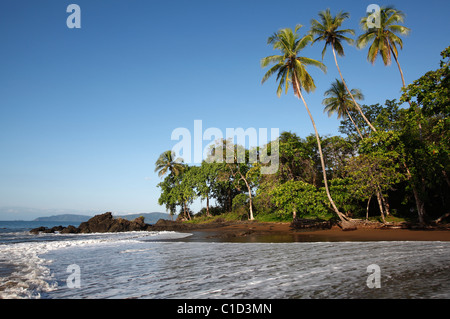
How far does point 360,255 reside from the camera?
7477 mm

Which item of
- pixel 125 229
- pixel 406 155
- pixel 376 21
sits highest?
pixel 376 21

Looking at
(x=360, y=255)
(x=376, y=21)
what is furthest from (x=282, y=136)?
(x=360, y=255)

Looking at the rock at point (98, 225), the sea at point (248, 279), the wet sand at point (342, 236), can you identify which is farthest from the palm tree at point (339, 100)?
the rock at point (98, 225)

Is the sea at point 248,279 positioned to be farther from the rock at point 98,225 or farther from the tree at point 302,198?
the rock at point 98,225

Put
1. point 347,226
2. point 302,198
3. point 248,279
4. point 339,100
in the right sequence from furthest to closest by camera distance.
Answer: point 339,100
point 302,198
point 347,226
point 248,279

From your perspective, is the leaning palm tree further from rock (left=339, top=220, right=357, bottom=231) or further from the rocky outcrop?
the rocky outcrop

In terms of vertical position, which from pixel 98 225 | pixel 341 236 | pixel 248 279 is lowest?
pixel 98 225

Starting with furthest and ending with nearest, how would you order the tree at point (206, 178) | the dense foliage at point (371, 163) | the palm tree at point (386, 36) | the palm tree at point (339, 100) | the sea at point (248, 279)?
the tree at point (206, 178) < the palm tree at point (339, 100) < the palm tree at point (386, 36) < the dense foliage at point (371, 163) < the sea at point (248, 279)

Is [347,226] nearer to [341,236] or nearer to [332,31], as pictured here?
[341,236]

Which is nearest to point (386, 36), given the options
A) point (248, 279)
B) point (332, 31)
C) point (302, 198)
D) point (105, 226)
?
point (332, 31)

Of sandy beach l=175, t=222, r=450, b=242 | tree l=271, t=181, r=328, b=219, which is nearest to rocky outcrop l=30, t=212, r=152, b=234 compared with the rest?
sandy beach l=175, t=222, r=450, b=242

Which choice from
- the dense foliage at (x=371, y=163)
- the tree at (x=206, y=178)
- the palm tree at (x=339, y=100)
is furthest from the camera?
the tree at (x=206, y=178)
